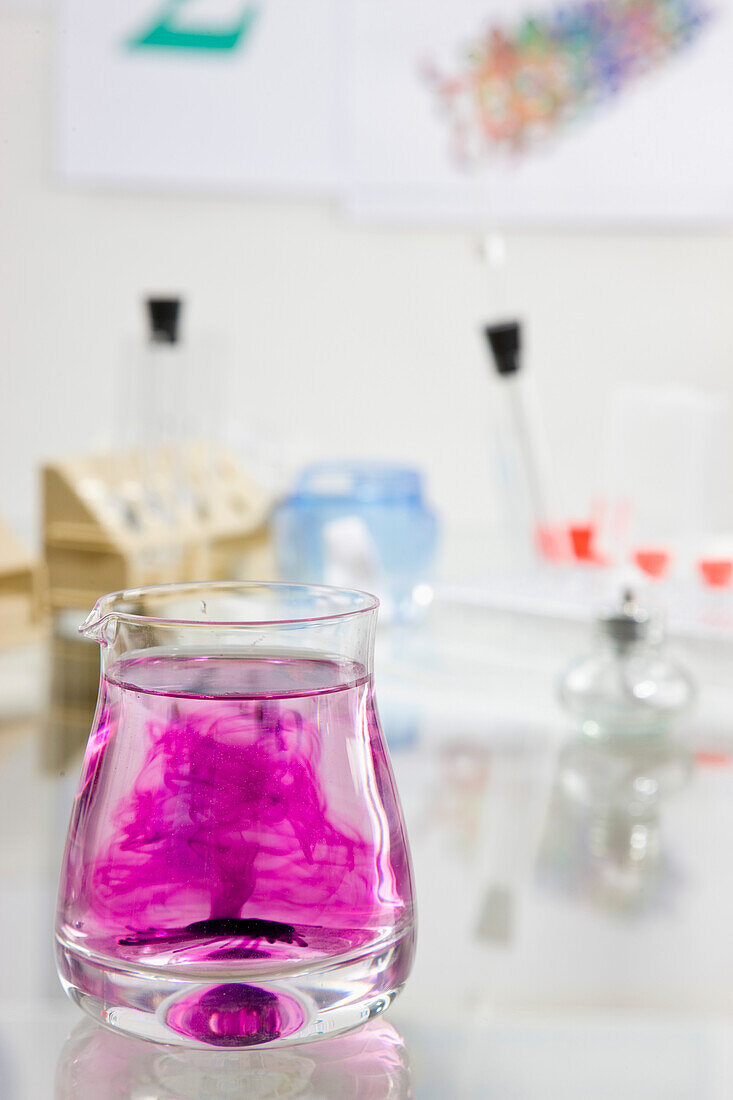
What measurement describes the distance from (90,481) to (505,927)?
23.0 inches

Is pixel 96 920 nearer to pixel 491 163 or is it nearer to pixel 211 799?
pixel 211 799

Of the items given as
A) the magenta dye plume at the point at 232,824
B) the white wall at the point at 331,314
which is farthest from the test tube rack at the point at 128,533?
the white wall at the point at 331,314

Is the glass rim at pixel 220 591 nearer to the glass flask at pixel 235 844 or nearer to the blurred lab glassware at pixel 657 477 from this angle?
the glass flask at pixel 235 844

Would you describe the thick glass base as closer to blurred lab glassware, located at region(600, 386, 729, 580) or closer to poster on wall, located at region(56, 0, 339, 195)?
blurred lab glassware, located at region(600, 386, 729, 580)

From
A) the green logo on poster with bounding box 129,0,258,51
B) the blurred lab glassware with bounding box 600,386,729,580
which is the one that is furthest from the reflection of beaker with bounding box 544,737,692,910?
the green logo on poster with bounding box 129,0,258,51

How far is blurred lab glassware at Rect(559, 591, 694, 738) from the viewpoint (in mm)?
614

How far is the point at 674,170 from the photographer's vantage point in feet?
7.27

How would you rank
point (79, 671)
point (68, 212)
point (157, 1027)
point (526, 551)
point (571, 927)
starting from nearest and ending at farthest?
point (157, 1027) → point (571, 927) → point (79, 671) → point (526, 551) → point (68, 212)

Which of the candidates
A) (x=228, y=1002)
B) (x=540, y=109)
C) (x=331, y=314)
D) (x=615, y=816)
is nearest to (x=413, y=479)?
(x=615, y=816)

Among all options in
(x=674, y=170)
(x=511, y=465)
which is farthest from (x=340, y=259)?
(x=511, y=465)

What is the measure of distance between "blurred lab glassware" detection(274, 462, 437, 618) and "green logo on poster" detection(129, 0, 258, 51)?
1.54 meters

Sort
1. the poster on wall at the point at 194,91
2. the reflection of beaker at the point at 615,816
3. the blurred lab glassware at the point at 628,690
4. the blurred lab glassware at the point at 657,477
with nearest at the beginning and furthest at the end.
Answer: the reflection of beaker at the point at 615,816 < the blurred lab glassware at the point at 628,690 < the blurred lab glassware at the point at 657,477 < the poster on wall at the point at 194,91

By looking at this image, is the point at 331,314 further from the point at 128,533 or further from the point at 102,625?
the point at 102,625

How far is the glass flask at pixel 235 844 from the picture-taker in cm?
29
